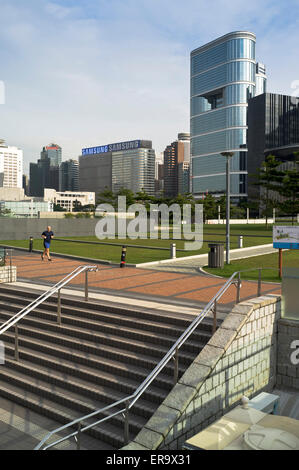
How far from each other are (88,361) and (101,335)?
774mm

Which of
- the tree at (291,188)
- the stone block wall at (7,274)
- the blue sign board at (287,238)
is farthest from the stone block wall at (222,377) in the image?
the tree at (291,188)

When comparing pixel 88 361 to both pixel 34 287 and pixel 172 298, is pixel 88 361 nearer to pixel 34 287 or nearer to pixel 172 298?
pixel 172 298

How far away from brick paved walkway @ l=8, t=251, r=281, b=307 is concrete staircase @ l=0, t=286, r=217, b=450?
6.37 feet

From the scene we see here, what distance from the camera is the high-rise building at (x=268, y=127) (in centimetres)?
11025

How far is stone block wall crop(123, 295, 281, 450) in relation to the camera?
6.18 m

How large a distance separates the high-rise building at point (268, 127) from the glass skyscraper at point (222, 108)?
23.2 metres

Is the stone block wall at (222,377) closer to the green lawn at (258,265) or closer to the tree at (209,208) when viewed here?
the green lawn at (258,265)

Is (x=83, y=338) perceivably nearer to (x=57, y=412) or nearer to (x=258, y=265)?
(x=57, y=412)

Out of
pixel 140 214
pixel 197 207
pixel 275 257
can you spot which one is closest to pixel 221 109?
pixel 197 207

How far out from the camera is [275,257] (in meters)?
22.4

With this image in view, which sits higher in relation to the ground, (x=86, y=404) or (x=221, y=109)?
(x=221, y=109)

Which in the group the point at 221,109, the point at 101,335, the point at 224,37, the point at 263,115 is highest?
the point at 224,37

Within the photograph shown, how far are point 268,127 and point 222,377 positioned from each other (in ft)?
370

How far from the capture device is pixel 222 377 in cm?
742
